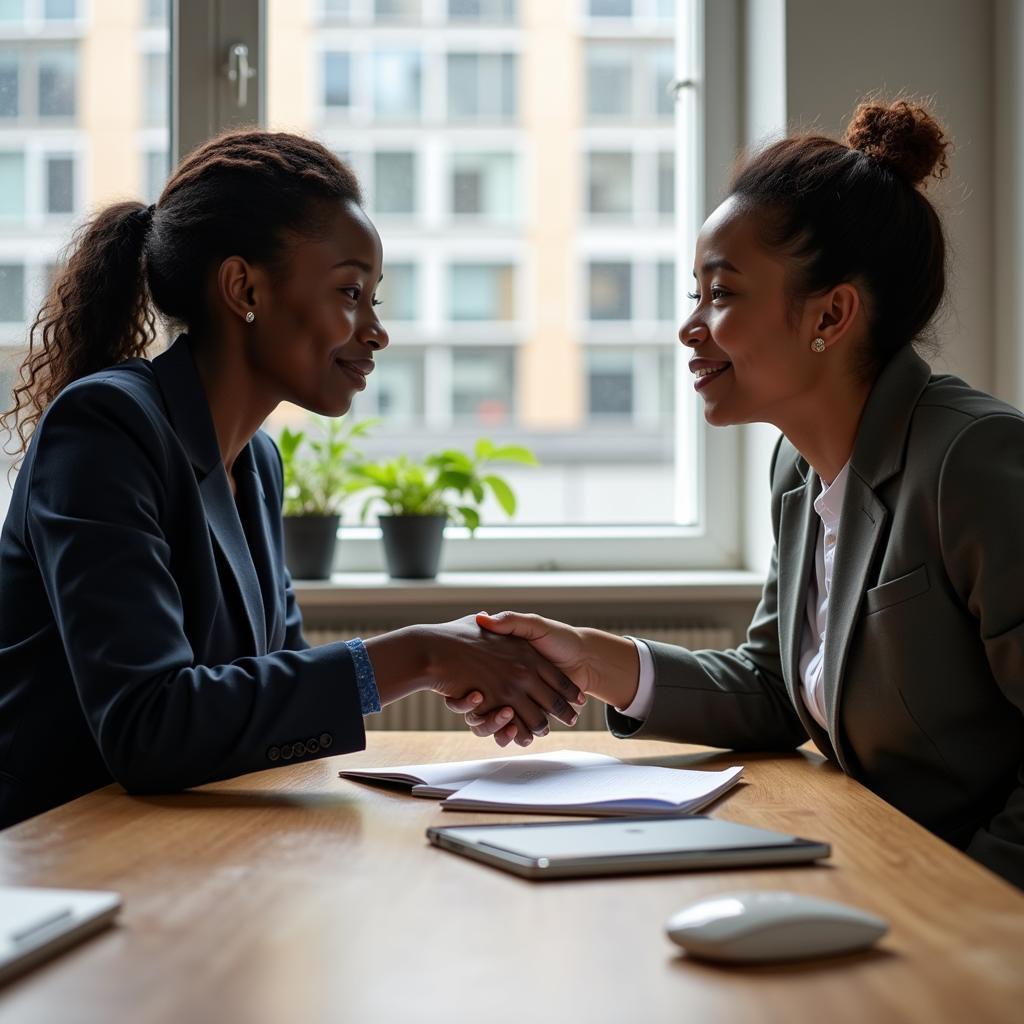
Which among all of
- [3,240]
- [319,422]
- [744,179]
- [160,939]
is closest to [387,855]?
[160,939]

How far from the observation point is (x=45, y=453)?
1.32 metres

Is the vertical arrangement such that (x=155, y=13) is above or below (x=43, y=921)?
above

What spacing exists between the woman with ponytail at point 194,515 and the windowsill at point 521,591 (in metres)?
0.61

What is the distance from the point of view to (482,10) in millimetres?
2799

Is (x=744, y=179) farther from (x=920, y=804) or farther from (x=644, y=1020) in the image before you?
(x=644, y=1020)

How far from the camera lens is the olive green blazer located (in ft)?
4.09

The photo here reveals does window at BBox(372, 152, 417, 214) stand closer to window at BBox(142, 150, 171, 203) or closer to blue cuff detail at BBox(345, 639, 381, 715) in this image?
window at BBox(142, 150, 171, 203)

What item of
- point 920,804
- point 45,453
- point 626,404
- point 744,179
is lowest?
point 920,804

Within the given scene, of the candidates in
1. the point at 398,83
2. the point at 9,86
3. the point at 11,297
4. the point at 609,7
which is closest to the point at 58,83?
the point at 9,86

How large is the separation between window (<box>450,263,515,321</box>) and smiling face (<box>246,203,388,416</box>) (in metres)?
1.16

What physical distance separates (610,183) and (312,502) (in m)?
1.00

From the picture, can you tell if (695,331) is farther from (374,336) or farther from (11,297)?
(11,297)

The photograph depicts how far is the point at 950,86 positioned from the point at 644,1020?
7.19 ft

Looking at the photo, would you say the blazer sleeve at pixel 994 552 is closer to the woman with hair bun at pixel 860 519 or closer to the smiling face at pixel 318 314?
→ the woman with hair bun at pixel 860 519
